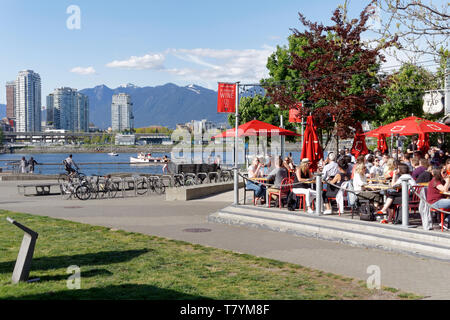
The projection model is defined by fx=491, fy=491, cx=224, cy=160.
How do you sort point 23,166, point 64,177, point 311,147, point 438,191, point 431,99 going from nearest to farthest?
point 431,99 < point 438,191 < point 311,147 < point 64,177 < point 23,166

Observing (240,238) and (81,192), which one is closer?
(240,238)

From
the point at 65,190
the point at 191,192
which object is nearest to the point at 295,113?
the point at 191,192

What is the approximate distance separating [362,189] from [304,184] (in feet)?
6.59

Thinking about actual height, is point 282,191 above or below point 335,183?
below

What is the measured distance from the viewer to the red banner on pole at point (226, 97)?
20.6 metres

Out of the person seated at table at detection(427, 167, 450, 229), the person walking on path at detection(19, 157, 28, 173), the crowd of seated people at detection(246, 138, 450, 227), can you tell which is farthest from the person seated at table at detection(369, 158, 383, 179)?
the person walking on path at detection(19, 157, 28, 173)

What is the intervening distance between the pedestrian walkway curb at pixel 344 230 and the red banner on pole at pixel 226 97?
7.16 m

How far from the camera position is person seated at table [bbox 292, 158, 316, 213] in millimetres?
12938

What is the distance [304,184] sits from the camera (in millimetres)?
13961

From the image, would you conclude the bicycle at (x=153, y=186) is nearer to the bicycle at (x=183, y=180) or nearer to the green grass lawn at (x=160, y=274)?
the bicycle at (x=183, y=180)

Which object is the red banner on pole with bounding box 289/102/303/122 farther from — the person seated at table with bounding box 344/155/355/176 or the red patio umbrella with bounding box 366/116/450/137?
the person seated at table with bounding box 344/155/355/176

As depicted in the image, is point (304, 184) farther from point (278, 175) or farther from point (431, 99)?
point (431, 99)

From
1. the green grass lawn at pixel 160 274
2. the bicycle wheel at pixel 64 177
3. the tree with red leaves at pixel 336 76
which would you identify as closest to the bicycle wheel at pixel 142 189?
the bicycle wheel at pixel 64 177

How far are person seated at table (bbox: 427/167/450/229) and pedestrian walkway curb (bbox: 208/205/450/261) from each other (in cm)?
79
